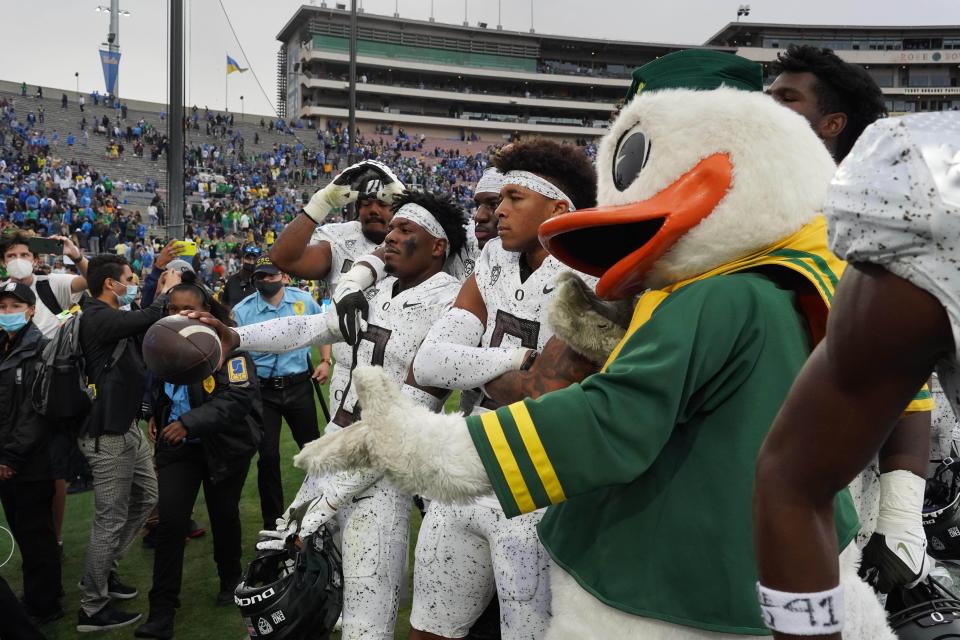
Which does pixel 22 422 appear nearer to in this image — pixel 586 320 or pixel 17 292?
pixel 17 292

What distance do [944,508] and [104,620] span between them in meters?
4.25

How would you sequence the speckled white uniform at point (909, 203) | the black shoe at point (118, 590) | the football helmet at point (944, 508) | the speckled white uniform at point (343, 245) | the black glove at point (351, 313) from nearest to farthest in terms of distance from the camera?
the speckled white uniform at point (909, 203)
the black glove at point (351, 313)
the football helmet at point (944, 508)
the speckled white uniform at point (343, 245)
the black shoe at point (118, 590)

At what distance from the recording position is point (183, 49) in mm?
6023

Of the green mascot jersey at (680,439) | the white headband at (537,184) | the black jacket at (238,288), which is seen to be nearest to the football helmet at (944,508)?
the white headband at (537,184)

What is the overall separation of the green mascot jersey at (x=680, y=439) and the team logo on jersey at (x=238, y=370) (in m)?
3.18

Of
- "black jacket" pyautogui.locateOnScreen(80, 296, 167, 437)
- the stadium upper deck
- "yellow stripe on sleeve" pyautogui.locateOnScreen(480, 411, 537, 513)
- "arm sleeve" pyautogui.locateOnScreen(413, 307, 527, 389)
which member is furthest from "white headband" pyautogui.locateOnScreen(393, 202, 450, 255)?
the stadium upper deck

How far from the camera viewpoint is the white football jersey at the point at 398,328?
3.10 m

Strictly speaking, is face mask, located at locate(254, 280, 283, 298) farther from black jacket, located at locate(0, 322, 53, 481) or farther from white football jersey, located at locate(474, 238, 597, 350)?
white football jersey, located at locate(474, 238, 597, 350)

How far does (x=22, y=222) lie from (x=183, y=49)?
18.6 m

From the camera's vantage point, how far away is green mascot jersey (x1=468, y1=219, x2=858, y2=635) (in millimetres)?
1199

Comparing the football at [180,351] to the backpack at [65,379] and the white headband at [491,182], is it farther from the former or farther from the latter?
the backpack at [65,379]

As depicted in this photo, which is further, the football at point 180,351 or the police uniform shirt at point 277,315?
the police uniform shirt at point 277,315

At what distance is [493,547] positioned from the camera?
2336 millimetres

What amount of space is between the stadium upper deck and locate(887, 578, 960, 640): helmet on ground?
51.9 m
